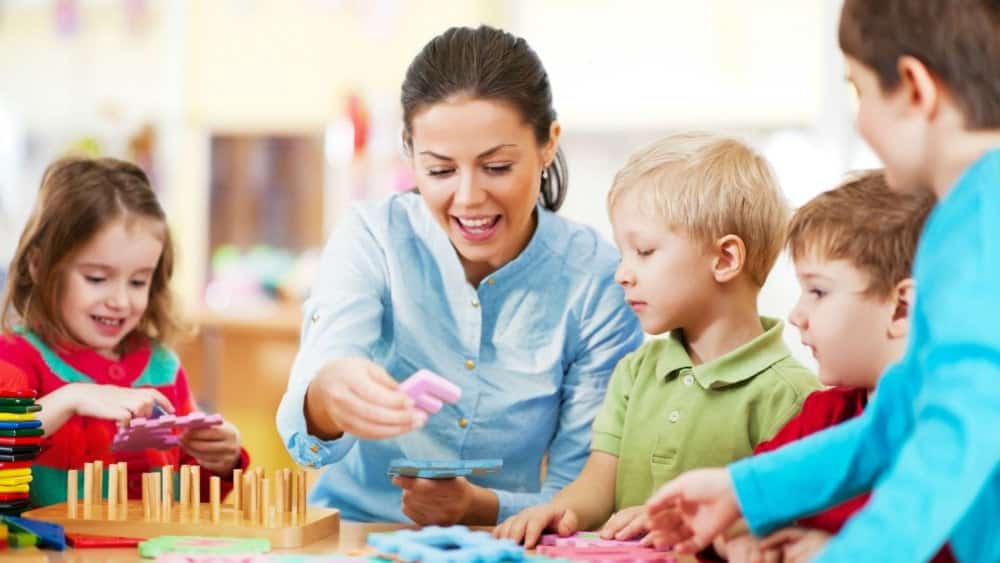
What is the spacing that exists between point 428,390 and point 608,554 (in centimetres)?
27

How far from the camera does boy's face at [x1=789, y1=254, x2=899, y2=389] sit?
130 cm

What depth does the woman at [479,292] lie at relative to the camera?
160cm

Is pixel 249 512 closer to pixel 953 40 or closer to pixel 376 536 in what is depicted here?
pixel 376 536

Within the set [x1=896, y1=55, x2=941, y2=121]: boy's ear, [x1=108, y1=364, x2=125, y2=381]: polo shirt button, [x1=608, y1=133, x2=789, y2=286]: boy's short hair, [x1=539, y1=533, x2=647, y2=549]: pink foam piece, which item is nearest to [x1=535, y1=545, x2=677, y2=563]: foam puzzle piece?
[x1=539, y1=533, x2=647, y2=549]: pink foam piece

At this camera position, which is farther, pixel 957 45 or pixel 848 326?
pixel 848 326

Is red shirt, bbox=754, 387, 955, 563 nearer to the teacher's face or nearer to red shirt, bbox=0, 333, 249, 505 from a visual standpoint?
the teacher's face

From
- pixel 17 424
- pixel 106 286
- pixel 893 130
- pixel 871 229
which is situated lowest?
pixel 17 424

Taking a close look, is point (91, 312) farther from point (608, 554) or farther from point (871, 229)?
point (871, 229)

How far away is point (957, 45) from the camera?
902 millimetres

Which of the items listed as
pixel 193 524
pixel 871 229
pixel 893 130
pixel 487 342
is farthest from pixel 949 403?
pixel 487 342

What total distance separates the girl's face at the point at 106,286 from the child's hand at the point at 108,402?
181 mm

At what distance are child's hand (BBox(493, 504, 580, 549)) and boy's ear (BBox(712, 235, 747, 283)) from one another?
0.38 m

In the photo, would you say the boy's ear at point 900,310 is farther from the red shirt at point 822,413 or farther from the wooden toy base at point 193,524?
the wooden toy base at point 193,524

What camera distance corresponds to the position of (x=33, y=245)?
1.77 meters
